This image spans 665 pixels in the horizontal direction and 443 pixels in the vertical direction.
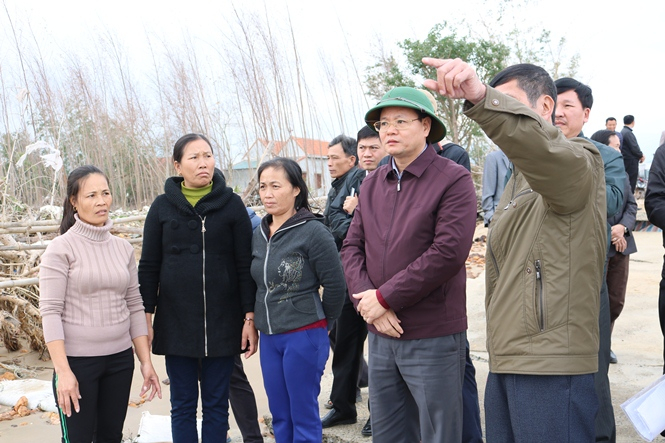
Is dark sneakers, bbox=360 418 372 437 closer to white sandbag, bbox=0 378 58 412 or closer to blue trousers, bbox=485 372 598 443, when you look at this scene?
blue trousers, bbox=485 372 598 443

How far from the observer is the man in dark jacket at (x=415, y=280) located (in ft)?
7.06

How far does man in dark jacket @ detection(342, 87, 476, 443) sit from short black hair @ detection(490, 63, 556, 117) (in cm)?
52

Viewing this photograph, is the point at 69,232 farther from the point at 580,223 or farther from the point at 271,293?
the point at 580,223

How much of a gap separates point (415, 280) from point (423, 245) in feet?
0.55

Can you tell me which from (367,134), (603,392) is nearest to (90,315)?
(367,134)

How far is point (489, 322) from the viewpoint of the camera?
1.77 m

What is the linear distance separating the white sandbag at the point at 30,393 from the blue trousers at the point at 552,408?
3252 mm

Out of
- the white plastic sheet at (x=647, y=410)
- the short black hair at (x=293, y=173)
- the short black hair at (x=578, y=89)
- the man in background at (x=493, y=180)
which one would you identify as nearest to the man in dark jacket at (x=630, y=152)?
the man in background at (x=493, y=180)

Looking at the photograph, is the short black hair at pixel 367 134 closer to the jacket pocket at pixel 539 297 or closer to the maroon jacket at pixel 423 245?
the maroon jacket at pixel 423 245

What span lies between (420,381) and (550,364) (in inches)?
25.8

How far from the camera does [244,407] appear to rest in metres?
3.07

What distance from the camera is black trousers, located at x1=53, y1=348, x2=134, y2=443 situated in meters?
2.39

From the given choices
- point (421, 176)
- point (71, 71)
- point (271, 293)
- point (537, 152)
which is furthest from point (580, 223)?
point (71, 71)

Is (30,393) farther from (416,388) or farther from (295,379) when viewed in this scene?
(416,388)
